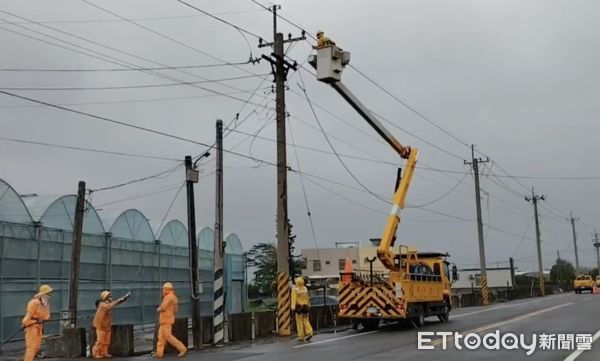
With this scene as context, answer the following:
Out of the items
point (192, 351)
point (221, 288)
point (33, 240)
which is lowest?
point (192, 351)

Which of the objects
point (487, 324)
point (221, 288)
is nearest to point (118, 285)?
point (221, 288)

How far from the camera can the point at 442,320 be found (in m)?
26.3

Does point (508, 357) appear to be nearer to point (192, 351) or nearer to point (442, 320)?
point (192, 351)

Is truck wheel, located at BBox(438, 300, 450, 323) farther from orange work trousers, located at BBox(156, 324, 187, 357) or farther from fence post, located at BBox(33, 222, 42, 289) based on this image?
fence post, located at BBox(33, 222, 42, 289)

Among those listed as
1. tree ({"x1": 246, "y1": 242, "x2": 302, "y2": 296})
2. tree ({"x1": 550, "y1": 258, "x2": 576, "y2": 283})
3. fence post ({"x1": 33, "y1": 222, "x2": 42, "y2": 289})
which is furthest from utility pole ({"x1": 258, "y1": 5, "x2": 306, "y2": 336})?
tree ({"x1": 550, "y1": 258, "x2": 576, "y2": 283})

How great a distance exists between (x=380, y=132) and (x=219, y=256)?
791 cm

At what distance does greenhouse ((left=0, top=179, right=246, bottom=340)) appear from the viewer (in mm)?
20609

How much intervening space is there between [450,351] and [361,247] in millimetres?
76389

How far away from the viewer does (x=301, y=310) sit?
63.7 feet

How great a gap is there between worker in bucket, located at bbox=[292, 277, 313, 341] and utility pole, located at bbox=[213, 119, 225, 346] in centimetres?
224

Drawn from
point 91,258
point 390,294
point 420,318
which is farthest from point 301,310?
point 91,258

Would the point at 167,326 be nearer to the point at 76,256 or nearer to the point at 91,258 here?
the point at 76,256

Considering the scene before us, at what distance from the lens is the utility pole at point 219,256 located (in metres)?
19.5

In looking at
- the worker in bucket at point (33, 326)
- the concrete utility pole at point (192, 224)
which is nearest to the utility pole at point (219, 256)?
the concrete utility pole at point (192, 224)
